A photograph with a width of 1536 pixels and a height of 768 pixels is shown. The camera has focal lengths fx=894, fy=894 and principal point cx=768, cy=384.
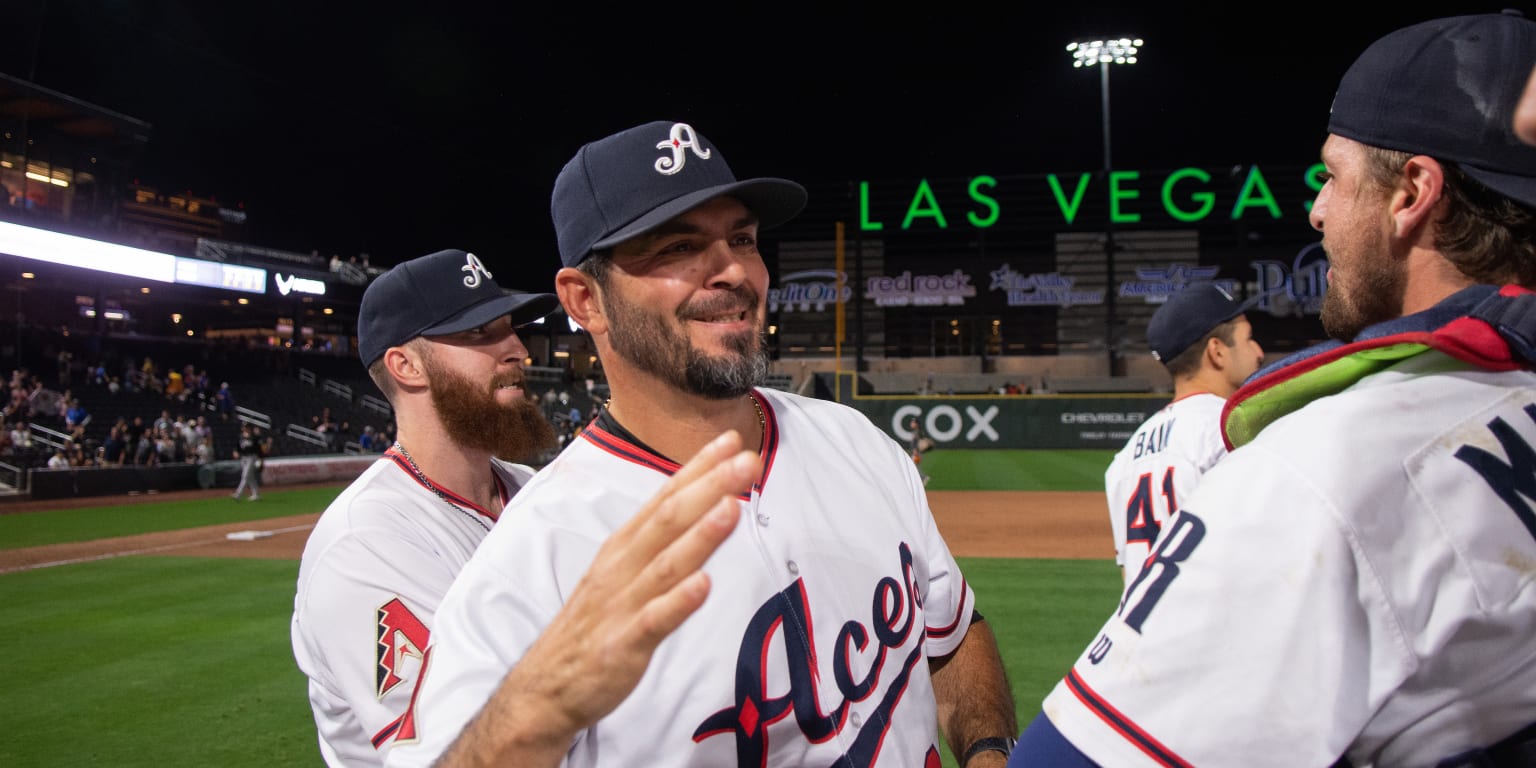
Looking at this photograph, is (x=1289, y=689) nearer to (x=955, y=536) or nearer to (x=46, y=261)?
(x=955, y=536)

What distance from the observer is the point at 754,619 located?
171 cm

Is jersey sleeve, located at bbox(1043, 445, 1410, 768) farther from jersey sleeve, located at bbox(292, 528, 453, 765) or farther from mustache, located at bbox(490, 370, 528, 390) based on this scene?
mustache, located at bbox(490, 370, 528, 390)

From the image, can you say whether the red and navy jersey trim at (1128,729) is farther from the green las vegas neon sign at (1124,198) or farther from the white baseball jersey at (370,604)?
the green las vegas neon sign at (1124,198)

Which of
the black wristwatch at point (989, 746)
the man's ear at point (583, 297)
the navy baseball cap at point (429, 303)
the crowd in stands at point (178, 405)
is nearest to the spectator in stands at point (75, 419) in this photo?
the crowd in stands at point (178, 405)

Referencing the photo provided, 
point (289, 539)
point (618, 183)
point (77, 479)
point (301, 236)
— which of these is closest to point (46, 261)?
point (77, 479)

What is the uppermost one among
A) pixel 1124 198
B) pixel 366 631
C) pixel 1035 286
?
pixel 1124 198

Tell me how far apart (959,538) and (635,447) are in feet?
37.9

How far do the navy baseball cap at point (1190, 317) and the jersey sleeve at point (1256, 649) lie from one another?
355 cm

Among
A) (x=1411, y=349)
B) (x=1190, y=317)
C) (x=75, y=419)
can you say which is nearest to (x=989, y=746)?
(x=1411, y=349)

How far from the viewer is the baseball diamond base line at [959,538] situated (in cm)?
1170

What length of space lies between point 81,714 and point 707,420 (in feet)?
19.8

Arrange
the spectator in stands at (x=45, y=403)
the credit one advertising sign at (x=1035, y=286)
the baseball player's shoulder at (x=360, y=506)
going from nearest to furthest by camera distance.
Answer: the baseball player's shoulder at (x=360, y=506) < the spectator in stands at (x=45, y=403) < the credit one advertising sign at (x=1035, y=286)

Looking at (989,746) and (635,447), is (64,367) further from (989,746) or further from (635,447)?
(989,746)

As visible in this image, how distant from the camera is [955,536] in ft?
42.8
